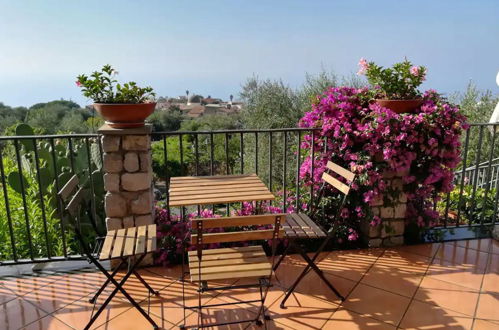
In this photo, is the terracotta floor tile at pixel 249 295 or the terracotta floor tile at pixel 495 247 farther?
the terracotta floor tile at pixel 495 247

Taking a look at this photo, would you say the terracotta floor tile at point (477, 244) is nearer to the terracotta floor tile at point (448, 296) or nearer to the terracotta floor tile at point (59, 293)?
the terracotta floor tile at point (448, 296)

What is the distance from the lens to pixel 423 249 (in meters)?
3.09

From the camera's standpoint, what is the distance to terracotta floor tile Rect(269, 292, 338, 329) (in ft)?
6.80

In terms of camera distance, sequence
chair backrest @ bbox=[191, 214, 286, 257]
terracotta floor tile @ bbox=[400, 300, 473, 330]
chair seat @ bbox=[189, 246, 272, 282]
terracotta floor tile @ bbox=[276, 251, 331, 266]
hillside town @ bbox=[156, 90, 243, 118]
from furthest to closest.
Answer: hillside town @ bbox=[156, 90, 243, 118], terracotta floor tile @ bbox=[276, 251, 331, 266], terracotta floor tile @ bbox=[400, 300, 473, 330], chair seat @ bbox=[189, 246, 272, 282], chair backrest @ bbox=[191, 214, 286, 257]

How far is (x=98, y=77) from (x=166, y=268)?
1.52 m

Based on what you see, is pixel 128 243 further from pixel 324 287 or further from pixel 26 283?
pixel 324 287

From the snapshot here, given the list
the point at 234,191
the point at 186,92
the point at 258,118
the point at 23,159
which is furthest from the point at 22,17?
the point at 186,92

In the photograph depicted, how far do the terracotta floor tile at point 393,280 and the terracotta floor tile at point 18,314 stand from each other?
2.18 metres

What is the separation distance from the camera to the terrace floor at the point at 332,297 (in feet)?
6.85

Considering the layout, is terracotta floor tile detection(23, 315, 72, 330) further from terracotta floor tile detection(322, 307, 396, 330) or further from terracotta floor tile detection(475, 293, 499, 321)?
terracotta floor tile detection(475, 293, 499, 321)

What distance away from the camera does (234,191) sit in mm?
2359

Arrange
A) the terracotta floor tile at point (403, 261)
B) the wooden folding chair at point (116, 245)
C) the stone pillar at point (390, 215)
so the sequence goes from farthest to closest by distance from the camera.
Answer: the stone pillar at point (390, 215)
the terracotta floor tile at point (403, 261)
the wooden folding chair at point (116, 245)

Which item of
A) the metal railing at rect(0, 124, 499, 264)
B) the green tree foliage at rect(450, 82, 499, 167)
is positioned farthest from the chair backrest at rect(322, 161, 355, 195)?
the green tree foliage at rect(450, 82, 499, 167)

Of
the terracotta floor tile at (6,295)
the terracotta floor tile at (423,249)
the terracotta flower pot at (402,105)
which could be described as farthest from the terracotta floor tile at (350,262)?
the terracotta floor tile at (6,295)
